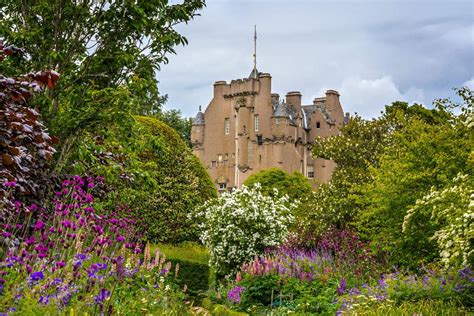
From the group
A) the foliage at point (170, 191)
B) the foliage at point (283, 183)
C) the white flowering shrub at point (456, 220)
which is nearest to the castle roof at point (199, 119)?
the foliage at point (283, 183)

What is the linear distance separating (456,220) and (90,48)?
6.58 meters

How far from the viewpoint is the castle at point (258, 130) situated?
174 feet

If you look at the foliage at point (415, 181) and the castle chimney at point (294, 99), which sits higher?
the castle chimney at point (294, 99)

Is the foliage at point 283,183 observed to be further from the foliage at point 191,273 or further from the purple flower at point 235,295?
the purple flower at point 235,295

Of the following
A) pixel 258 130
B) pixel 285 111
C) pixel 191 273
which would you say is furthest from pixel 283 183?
pixel 191 273

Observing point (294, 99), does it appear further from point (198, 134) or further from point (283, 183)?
point (283, 183)

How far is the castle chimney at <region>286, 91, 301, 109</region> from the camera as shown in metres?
55.2

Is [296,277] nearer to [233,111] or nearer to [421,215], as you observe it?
[421,215]

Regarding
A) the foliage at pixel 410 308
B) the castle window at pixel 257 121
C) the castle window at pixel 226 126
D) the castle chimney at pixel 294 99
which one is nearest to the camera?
the foliage at pixel 410 308

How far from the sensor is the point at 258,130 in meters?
54.6

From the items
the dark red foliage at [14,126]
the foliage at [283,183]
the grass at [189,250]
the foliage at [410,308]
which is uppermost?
the foliage at [283,183]

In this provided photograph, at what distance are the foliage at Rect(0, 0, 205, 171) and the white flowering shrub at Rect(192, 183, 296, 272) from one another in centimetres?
676

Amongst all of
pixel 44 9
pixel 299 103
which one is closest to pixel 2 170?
pixel 44 9

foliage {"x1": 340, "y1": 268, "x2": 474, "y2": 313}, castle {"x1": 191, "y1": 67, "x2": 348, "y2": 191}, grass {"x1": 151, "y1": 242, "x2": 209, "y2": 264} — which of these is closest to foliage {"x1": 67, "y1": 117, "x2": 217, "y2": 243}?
grass {"x1": 151, "y1": 242, "x2": 209, "y2": 264}
